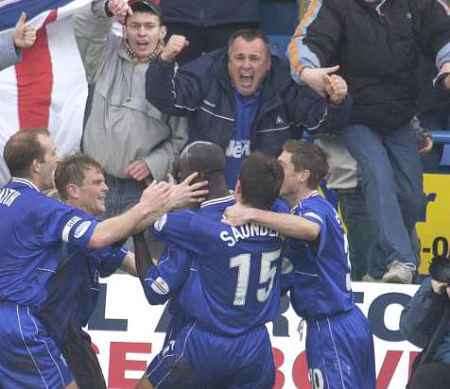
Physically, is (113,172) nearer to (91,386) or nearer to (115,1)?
(115,1)

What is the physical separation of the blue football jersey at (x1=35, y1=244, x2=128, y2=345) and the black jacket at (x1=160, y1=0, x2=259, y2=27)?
2657 millimetres

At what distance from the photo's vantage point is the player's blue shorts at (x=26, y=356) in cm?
875

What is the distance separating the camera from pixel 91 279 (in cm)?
912

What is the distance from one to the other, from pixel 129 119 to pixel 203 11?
105cm

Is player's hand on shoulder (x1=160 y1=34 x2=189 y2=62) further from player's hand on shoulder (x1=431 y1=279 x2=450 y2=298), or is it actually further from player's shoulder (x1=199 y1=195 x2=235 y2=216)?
player's hand on shoulder (x1=431 y1=279 x2=450 y2=298)

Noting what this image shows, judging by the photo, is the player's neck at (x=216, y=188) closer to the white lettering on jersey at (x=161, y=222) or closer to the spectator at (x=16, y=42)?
the white lettering on jersey at (x=161, y=222)

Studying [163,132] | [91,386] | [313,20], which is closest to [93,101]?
[163,132]

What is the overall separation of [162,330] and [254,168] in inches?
89.4

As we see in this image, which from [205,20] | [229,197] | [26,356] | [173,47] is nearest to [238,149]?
[173,47]

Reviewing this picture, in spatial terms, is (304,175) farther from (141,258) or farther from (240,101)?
(240,101)

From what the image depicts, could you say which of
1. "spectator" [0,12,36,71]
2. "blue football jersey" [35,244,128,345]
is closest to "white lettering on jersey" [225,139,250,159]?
"spectator" [0,12,36,71]

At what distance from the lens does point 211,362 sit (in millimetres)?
8711

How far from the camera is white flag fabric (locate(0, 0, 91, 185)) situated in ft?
36.2

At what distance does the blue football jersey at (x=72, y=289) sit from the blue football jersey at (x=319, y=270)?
36.5 inches
